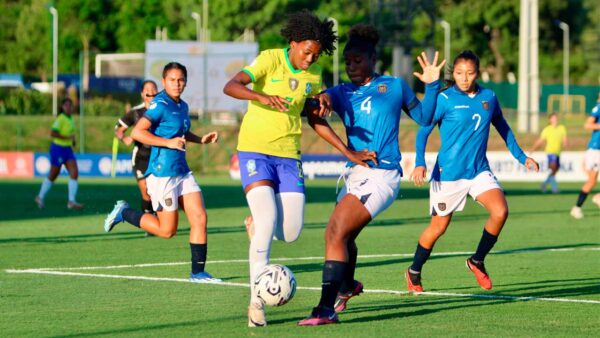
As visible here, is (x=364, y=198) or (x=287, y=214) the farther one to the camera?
(x=364, y=198)

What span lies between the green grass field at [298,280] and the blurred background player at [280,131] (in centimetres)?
84

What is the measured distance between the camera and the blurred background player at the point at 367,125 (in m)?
9.82

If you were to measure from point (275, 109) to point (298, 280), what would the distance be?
3453 millimetres

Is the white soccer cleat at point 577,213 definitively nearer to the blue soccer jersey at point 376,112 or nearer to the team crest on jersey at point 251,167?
the blue soccer jersey at point 376,112

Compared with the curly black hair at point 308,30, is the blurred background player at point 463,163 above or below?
below

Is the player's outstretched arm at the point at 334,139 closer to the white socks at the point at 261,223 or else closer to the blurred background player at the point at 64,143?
the white socks at the point at 261,223

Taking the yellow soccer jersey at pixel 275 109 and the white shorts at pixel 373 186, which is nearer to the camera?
the yellow soccer jersey at pixel 275 109

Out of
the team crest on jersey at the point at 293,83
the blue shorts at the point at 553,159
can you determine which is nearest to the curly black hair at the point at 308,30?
the team crest on jersey at the point at 293,83

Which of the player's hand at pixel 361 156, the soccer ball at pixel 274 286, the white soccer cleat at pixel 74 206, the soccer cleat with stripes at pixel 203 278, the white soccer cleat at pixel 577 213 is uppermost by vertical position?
the player's hand at pixel 361 156

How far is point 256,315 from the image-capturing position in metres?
9.32

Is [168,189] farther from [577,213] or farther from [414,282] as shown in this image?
[577,213]

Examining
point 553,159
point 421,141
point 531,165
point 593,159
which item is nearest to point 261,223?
point 421,141

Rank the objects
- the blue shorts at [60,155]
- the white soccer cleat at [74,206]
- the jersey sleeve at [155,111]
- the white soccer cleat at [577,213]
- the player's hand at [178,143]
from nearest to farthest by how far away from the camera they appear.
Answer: the player's hand at [178,143]
the jersey sleeve at [155,111]
the white soccer cleat at [577,213]
the blue shorts at [60,155]
the white soccer cleat at [74,206]

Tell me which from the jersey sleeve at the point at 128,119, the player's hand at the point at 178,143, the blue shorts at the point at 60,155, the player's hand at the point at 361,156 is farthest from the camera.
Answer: the blue shorts at the point at 60,155
